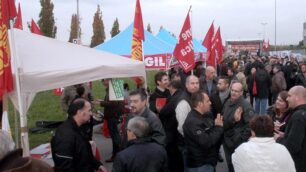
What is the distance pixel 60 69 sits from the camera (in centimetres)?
555

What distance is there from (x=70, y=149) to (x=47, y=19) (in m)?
44.7

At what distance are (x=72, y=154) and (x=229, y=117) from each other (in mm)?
2364

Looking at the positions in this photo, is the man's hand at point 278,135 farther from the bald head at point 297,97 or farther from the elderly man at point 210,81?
the elderly man at point 210,81

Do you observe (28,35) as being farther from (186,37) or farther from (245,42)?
(245,42)

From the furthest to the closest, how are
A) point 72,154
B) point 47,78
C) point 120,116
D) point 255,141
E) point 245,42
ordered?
point 245,42 → point 120,116 → point 47,78 → point 72,154 → point 255,141

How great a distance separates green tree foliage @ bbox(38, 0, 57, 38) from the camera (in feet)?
154

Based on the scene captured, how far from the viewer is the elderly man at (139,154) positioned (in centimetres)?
404

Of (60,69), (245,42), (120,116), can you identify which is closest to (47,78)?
(60,69)

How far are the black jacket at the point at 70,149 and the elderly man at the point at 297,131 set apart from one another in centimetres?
229

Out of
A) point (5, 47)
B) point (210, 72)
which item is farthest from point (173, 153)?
point (210, 72)

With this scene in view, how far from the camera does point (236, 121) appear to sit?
564 centimetres

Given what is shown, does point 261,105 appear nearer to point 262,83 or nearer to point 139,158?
point 262,83

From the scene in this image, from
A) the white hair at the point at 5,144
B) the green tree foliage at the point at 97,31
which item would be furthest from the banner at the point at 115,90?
the green tree foliage at the point at 97,31

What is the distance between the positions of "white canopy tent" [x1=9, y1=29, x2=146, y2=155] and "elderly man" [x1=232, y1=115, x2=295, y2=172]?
2.52 metres
